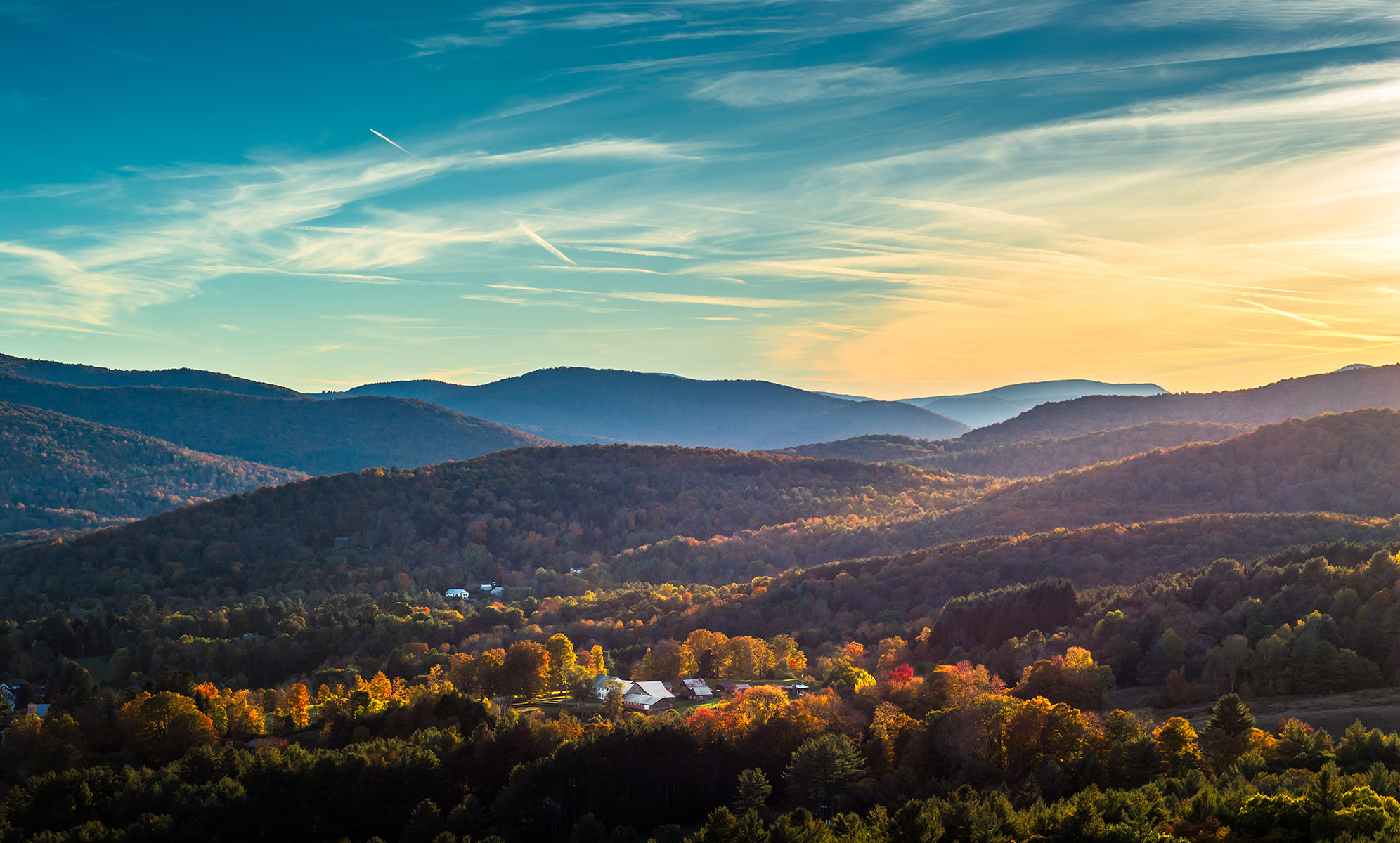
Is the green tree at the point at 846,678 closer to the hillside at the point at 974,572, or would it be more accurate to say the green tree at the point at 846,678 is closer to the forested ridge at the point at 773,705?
the forested ridge at the point at 773,705

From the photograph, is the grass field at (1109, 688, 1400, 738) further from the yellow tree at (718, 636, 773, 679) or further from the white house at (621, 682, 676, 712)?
the white house at (621, 682, 676, 712)

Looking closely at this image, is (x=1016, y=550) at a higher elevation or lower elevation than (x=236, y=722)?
higher

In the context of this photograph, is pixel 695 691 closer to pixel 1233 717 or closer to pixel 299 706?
pixel 299 706

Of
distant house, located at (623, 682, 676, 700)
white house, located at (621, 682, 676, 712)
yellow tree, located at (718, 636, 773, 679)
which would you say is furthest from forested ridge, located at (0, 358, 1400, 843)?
distant house, located at (623, 682, 676, 700)

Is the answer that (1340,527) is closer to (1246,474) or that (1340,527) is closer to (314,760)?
(1246,474)

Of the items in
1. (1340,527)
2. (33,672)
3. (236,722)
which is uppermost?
(1340,527)

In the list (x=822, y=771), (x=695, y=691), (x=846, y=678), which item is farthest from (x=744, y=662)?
(x=822, y=771)

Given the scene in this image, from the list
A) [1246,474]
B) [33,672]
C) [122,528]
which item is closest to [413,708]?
[33,672]
